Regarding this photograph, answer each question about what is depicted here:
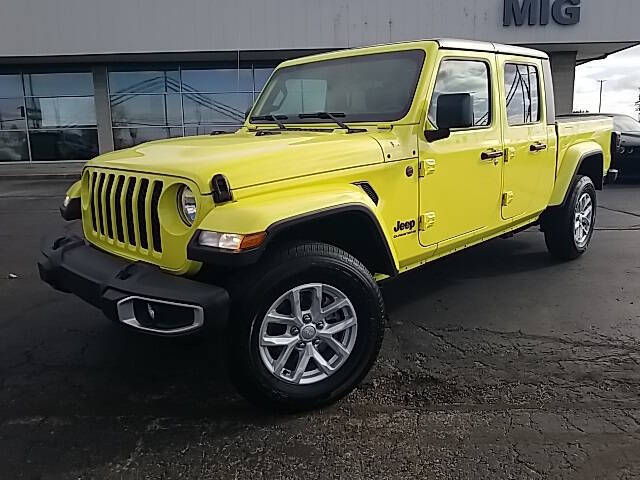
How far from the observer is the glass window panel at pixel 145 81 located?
18.0 meters

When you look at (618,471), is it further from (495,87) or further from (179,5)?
(179,5)

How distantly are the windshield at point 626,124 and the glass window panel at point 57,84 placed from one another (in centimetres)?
1479

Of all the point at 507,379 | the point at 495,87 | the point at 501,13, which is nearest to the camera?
the point at 507,379

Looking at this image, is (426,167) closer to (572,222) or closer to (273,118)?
(273,118)

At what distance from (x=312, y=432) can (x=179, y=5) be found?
1498 cm

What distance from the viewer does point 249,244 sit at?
2.77 metres

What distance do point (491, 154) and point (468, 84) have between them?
1.79ft

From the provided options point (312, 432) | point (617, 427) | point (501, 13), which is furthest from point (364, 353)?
point (501, 13)

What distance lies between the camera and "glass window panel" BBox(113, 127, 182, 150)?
18.3 m

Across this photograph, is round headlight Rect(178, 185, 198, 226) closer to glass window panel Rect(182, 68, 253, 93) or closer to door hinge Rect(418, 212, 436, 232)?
door hinge Rect(418, 212, 436, 232)

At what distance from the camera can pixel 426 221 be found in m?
3.93

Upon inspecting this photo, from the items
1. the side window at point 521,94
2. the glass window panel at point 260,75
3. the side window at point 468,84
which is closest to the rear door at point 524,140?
the side window at point 521,94

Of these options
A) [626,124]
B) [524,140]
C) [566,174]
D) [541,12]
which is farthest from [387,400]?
[541,12]

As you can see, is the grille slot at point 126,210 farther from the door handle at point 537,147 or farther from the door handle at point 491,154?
the door handle at point 537,147
